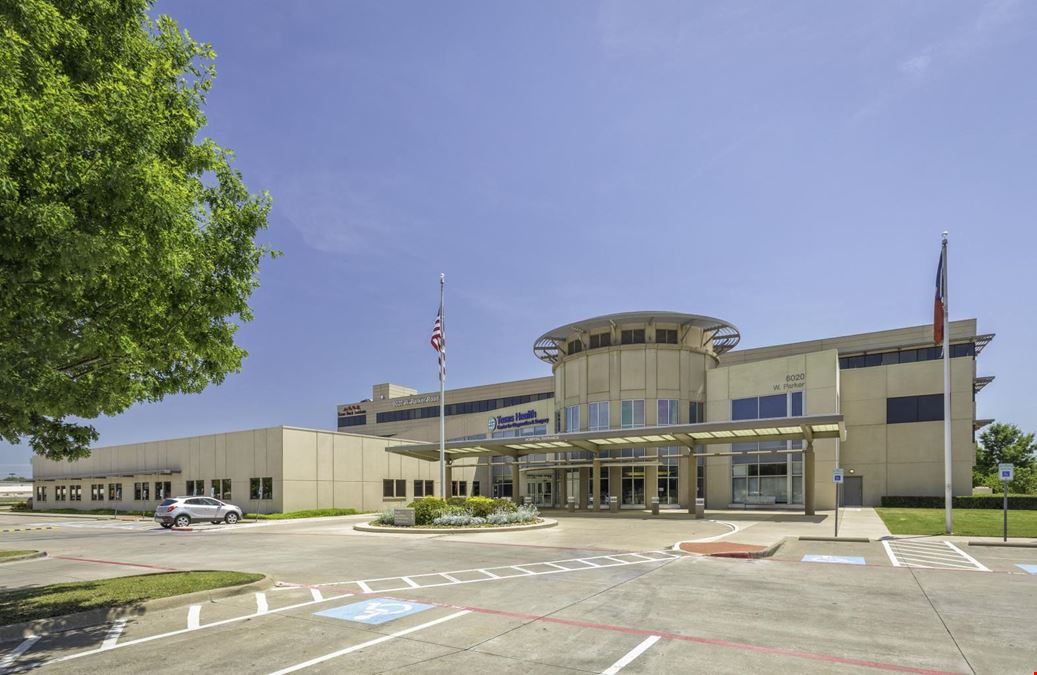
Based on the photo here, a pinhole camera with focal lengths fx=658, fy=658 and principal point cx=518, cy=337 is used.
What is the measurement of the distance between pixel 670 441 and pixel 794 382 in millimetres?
9294

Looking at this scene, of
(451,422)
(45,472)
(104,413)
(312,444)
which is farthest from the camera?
(451,422)

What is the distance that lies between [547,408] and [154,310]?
46.2 m

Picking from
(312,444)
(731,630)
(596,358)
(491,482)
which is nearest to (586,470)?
(596,358)

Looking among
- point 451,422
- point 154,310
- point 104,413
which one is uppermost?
point 154,310

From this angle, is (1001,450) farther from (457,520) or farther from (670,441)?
(457,520)

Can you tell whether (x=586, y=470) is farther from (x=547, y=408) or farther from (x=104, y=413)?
(x=104, y=413)

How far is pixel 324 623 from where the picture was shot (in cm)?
984

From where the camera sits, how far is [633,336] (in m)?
46.8

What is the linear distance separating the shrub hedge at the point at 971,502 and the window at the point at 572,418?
20841mm

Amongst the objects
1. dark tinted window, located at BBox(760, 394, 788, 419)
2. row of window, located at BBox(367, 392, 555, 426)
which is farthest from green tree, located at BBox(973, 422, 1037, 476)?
row of window, located at BBox(367, 392, 555, 426)

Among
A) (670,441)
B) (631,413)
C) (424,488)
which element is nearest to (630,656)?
(670,441)

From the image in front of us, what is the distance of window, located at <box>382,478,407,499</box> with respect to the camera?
47781mm

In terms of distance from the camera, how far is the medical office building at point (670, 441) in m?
41.0

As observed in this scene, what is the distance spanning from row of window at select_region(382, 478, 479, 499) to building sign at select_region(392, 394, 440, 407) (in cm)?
2493
